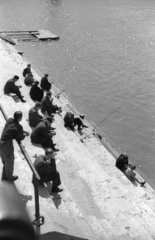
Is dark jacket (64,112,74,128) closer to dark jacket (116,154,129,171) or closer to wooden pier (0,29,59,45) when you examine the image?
dark jacket (116,154,129,171)

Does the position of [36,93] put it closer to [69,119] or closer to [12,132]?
[69,119]

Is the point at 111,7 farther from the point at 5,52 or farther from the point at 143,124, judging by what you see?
the point at 143,124

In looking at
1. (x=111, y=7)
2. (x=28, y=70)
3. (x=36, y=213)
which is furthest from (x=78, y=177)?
(x=111, y=7)

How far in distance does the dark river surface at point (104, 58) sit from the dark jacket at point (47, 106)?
2.79 metres

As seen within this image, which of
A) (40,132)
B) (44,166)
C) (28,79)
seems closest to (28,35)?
(28,79)

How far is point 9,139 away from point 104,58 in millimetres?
19772

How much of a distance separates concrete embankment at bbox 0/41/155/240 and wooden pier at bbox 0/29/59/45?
639 inches

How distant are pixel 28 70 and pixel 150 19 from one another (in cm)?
2273

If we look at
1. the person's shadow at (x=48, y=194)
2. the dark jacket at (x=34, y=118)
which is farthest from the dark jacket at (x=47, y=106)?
the person's shadow at (x=48, y=194)

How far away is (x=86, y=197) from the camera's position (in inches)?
372

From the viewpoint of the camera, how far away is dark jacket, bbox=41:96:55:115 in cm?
1455

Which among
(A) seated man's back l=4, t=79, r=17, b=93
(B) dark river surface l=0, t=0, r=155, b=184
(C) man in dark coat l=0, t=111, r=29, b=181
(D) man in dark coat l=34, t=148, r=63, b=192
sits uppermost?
(C) man in dark coat l=0, t=111, r=29, b=181

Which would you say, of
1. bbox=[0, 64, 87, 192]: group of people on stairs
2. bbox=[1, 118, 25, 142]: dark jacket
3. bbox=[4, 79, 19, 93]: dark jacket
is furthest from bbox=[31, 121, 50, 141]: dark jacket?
bbox=[4, 79, 19, 93]: dark jacket

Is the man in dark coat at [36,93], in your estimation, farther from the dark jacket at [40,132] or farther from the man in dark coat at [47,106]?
the dark jacket at [40,132]
